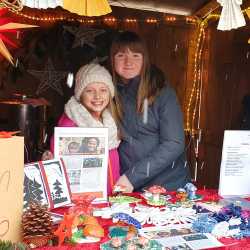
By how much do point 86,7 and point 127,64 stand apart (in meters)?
0.71

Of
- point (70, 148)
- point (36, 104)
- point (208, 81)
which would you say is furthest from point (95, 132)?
point (208, 81)

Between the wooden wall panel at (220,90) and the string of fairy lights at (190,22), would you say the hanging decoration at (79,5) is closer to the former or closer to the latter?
the string of fairy lights at (190,22)

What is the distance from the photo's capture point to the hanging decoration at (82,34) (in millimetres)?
2822

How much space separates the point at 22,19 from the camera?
262 centimetres

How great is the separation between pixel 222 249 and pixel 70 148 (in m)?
0.64

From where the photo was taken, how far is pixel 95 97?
5.98 feet

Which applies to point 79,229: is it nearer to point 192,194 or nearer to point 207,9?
point 192,194

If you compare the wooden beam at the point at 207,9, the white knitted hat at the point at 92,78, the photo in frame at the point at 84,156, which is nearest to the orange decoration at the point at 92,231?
the photo in frame at the point at 84,156

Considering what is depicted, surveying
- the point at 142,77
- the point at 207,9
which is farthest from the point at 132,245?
the point at 207,9

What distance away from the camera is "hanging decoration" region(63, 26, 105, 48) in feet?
9.26

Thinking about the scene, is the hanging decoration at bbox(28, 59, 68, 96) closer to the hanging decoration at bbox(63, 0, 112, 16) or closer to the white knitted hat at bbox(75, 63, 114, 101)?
the white knitted hat at bbox(75, 63, 114, 101)

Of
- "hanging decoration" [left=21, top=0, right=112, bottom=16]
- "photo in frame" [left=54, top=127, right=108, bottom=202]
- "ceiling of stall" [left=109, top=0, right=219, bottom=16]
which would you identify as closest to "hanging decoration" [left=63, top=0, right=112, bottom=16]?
"hanging decoration" [left=21, top=0, right=112, bottom=16]

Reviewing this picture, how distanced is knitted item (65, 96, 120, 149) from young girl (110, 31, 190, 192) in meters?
0.12

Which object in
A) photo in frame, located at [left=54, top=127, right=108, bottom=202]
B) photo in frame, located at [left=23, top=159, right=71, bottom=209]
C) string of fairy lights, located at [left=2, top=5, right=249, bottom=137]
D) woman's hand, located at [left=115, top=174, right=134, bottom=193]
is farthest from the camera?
string of fairy lights, located at [left=2, top=5, right=249, bottom=137]
